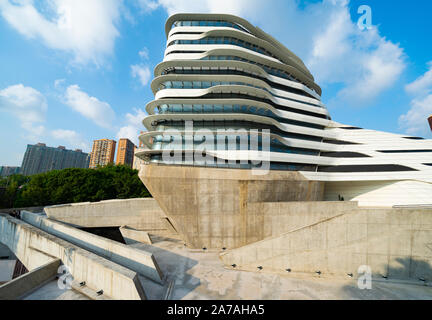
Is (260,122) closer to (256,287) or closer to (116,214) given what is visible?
(256,287)

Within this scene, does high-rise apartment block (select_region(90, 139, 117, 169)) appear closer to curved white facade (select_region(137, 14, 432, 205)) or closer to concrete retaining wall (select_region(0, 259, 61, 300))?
curved white facade (select_region(137, 14, 432, 205))

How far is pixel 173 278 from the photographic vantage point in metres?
11.4

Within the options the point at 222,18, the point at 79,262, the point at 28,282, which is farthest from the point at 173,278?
the point at 222,18

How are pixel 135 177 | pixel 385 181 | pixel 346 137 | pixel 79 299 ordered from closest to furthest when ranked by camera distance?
pixel 79 299, pixel 385 181, pixel 346 137, pixel 135 177

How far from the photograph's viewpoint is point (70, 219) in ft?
67.8

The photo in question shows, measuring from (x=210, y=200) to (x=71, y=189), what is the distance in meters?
28.4

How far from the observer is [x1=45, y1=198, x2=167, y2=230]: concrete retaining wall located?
20.8m

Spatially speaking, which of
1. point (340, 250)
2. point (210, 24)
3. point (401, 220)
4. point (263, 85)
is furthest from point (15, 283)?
point (210, 24)

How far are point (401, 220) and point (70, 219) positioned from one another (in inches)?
1258

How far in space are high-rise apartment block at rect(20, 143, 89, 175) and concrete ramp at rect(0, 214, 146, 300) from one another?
433 feet

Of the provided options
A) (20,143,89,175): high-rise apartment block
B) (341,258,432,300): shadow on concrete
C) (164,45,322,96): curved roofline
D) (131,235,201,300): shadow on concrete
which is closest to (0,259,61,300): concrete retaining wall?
(131,235,201,300): shadow on concrete

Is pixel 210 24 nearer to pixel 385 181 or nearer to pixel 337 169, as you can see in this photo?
pixel 337 169

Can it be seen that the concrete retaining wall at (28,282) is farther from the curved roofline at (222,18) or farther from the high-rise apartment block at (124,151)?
the high-rise apartment block at (124,151)
